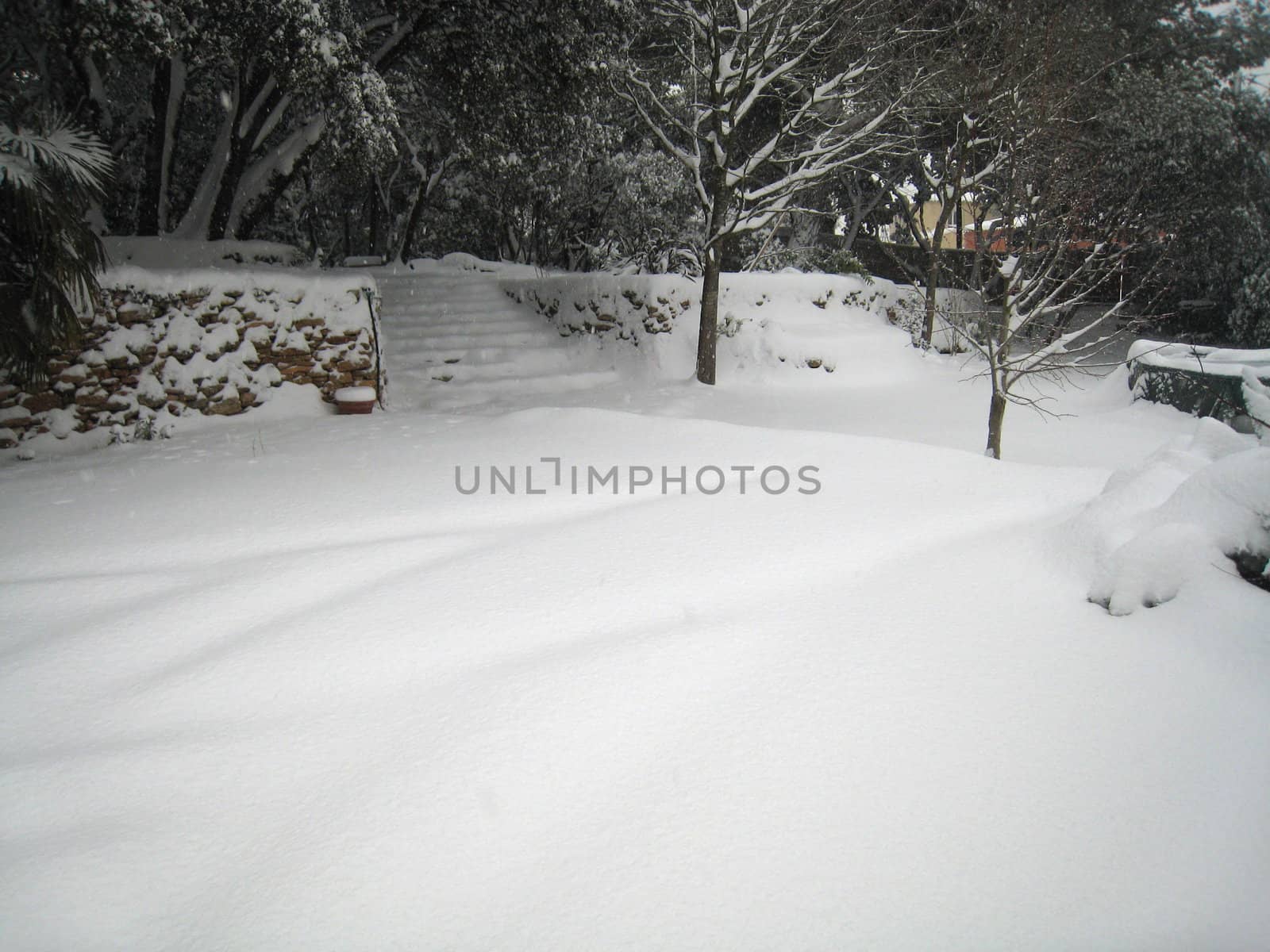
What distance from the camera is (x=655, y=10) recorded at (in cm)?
891

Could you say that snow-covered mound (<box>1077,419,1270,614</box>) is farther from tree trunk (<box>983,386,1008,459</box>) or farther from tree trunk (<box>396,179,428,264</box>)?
tree trunk (<box>396,179,428,264</box>)

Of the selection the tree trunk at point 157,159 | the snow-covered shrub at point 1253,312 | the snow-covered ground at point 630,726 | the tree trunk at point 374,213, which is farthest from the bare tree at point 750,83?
the tree trunk at point 374,213

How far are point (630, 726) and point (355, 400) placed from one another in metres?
5.47

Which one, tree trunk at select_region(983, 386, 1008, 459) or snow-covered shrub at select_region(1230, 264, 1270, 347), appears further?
snow-covered shrub at select_region(1230, 264, 1270, 347)

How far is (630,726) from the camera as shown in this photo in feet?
6.82

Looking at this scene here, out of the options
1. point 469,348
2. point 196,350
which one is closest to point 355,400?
point 196,350

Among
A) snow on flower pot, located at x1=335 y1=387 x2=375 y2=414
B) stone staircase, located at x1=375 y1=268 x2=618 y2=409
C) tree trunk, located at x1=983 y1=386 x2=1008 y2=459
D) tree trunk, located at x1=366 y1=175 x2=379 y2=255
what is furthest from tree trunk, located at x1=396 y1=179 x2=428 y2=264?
tree trunk, located at x1=983 y1=386 x2=1008 y2=459

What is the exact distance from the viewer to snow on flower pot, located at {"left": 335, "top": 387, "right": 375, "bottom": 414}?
6750mm

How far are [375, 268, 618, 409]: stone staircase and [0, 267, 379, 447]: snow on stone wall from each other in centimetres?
110

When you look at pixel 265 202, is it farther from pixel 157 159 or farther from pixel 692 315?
pixel 692 315

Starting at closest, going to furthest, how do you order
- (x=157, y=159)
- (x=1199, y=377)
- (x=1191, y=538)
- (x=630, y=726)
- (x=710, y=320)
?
(x=630, y=726), (x=1191, y=538), (x=1199, y=377), (x=710, y=320), (x=157, y=159)

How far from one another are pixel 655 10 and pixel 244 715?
30.5 feet

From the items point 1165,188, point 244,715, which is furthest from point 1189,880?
point 1165,188

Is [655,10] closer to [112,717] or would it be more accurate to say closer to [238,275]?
[238,275]
